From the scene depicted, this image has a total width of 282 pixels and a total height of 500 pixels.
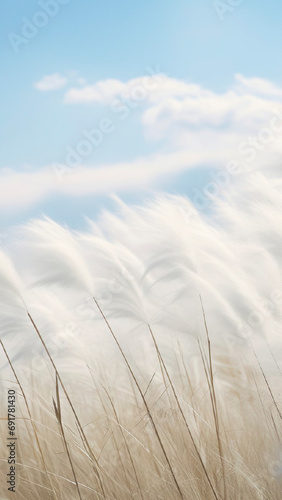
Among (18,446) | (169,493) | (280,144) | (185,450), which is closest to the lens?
(169,493)

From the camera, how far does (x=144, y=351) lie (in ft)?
5.92

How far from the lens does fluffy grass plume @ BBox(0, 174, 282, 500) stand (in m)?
1.63

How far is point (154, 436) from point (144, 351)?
0.26 meters

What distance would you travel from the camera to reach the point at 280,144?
2.02 metres

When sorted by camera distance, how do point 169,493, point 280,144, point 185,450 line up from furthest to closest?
point 280,144 < point 185,450 < point 169,493

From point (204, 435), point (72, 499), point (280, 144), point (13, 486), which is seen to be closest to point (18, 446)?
point (13, 486)

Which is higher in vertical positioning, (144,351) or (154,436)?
(144,351)

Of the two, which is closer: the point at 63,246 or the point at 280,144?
the point at 63,246

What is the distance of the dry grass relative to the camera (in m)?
1.56

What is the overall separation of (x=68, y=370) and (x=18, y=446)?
0.32m

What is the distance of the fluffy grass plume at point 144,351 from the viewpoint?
1631 millimetres

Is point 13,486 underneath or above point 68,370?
underneath

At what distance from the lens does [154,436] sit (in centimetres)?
171

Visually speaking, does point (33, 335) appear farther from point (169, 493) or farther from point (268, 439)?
point (268, 439)
